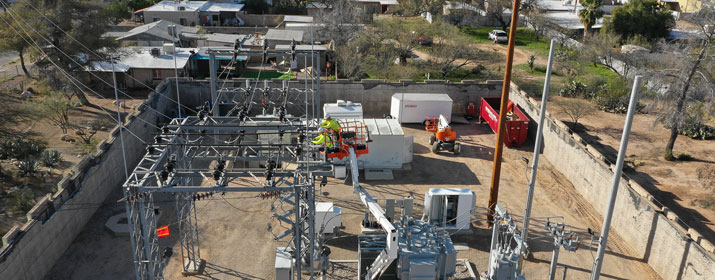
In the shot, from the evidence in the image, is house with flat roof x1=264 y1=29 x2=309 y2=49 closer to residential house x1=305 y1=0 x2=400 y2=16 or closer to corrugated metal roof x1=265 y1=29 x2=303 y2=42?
corrugated metal roof x1=265 y1=29 x2=303 y2=42

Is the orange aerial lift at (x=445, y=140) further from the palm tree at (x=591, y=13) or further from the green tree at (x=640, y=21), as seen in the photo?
the palm tree at (x=591, y=13)

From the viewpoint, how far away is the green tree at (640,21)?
52.2 meters

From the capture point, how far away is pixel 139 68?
126 ft

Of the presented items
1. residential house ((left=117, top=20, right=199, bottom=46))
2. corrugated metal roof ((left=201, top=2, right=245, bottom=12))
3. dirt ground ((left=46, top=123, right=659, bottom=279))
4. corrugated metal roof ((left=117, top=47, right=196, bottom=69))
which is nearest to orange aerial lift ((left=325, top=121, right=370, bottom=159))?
dirt ground ((left=46, top=123, right=659, bottom=279))

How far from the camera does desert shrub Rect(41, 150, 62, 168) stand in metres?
25.3

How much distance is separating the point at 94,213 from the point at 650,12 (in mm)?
52308

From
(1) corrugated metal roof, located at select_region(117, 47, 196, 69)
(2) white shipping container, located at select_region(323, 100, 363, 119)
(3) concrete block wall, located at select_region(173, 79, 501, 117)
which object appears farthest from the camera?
(1) corrugated metal roof, located at select_region(117, 47, 196, 69)

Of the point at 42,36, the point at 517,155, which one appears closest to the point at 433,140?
the point at 517,155

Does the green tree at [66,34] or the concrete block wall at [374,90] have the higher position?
the green tree at [66,34]

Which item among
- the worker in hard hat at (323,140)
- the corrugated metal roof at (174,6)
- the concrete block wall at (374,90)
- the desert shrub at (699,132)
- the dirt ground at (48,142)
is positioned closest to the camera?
the worker in hard hat at (323,140)

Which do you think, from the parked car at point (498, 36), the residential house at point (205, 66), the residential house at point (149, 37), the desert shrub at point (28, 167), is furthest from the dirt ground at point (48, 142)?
the parked car at point (498, 36)

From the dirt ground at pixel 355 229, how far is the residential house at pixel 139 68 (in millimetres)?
17272

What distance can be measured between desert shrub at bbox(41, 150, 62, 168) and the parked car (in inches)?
1739

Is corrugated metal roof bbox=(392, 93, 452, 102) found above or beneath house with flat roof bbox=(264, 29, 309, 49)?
beneath
